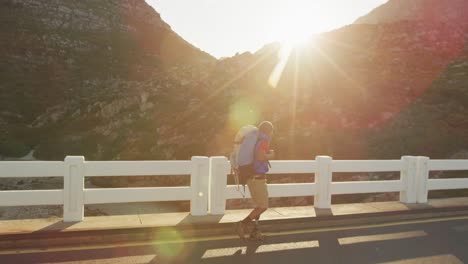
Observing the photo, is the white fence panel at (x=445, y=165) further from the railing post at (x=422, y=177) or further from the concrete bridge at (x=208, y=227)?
the concrete bridge at (x=208, y=227)

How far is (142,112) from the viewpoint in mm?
46344

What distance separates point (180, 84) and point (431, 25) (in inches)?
1647

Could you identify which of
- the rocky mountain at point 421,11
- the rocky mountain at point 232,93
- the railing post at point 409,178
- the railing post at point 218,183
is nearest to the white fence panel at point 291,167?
the railing post at point 218,183

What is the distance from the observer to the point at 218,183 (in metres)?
7.48

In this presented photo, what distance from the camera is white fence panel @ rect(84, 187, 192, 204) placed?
681cm

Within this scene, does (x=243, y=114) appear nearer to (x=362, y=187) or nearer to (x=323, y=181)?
(x=362, y=187)

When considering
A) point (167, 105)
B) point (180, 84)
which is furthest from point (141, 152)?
point (180, 84)

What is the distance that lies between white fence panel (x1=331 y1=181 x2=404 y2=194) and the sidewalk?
0.38m

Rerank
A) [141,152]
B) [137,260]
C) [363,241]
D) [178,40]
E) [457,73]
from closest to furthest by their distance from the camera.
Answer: [137,260] → [363,241] → [141,152] → [457,73] → [178,40]

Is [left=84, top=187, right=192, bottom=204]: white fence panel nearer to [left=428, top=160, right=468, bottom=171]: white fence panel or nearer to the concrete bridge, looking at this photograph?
the concrete bridge

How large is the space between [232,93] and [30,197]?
126 feet

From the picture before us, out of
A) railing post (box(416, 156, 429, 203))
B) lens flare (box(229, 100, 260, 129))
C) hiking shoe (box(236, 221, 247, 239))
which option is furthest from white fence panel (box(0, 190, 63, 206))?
lens flare (box(229, 100, 260, 129))

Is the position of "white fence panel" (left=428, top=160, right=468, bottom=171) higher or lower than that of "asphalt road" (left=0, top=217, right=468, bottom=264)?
higher

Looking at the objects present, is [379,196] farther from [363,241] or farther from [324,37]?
[324,37]
